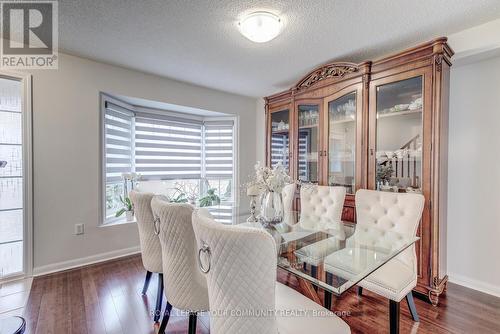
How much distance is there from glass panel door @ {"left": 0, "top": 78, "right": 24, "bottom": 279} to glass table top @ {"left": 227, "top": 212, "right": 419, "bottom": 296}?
2.29m

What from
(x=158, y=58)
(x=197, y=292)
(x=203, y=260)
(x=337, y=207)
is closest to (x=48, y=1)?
(x=158, y=58)

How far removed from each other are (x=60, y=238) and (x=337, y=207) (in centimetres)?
292

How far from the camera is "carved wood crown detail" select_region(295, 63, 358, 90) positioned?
8.40 feet

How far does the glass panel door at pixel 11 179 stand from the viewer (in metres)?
2.38

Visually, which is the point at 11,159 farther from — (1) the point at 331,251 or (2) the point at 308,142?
(2) the point at 308,142

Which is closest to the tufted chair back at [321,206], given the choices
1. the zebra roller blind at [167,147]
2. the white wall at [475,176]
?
the white wall at [475,176]

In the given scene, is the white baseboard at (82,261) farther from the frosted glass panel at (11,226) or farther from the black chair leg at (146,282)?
the black chair leg at (146,282)

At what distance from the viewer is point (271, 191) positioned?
6.57ft

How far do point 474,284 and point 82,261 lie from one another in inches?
157

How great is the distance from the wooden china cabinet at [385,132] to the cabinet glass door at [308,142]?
0.04 ft

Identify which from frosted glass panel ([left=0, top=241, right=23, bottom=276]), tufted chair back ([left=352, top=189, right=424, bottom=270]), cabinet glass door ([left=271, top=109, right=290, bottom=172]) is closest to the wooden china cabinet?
cabinet glass door ([left=271, top=109, right=290, bottom=172])

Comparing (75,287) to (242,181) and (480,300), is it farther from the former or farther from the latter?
(480,300)

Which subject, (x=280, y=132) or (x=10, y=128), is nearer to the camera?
(x=10, y=128)

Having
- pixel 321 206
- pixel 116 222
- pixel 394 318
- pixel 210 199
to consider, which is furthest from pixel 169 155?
pixel 394 318
